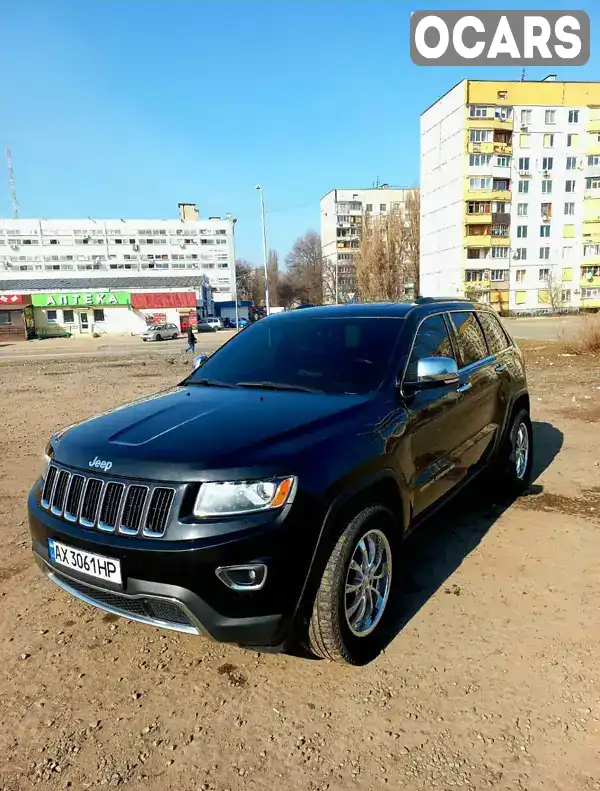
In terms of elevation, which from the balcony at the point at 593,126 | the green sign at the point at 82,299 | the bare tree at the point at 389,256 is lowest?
the green sign at the point at 82,299

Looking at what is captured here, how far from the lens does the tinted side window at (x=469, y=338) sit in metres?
4.04

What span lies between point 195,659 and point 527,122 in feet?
239

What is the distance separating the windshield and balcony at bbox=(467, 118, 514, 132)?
66144 millimetres

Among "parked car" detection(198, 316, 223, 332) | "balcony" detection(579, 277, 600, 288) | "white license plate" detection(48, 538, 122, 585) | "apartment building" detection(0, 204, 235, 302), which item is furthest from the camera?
"apartment building" detection(0, 204, 235, 302)

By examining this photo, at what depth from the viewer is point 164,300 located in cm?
6244

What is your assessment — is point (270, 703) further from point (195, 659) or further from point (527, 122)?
point (527, 122)

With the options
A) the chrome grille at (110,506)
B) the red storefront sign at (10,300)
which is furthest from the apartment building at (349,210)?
the chrome grille at (110,506)

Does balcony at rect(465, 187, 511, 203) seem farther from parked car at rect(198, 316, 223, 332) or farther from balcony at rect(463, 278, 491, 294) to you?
parked car at rect(198, 316, 223, 332)

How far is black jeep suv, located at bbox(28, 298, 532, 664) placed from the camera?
6.98ft

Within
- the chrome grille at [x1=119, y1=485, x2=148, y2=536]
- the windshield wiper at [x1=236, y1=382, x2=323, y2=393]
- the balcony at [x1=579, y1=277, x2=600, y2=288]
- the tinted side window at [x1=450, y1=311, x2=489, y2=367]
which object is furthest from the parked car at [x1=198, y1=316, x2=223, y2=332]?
the chrome grille at [x1=119, y1=485, x2=148, y2=536]

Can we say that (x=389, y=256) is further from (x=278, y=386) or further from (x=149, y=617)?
(x=149, y=617)

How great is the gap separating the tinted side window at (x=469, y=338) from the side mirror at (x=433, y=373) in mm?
916

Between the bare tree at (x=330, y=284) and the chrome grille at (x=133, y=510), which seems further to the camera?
the bare tree at (x=330, y=284)

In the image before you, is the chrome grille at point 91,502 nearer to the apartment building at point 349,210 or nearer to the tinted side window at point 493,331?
the tinted side window at point 493,331
